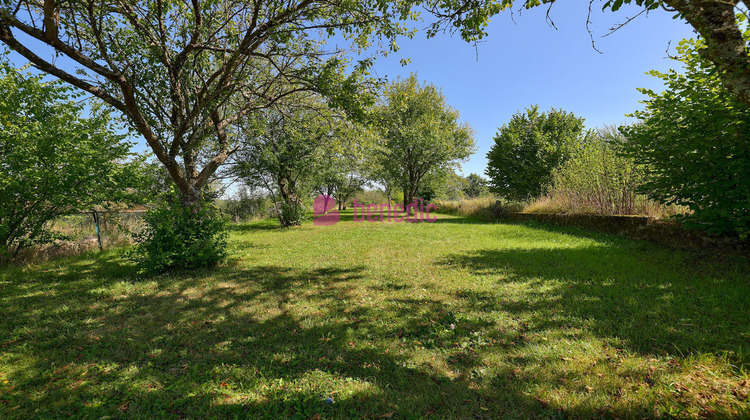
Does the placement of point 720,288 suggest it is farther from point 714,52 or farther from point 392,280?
point 392,280

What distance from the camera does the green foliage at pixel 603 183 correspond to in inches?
351

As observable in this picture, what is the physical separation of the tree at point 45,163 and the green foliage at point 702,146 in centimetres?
1307

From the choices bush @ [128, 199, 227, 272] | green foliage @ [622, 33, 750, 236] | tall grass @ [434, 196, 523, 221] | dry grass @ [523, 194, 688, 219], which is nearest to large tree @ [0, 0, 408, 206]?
bush @ [128, 199, 227, 272]

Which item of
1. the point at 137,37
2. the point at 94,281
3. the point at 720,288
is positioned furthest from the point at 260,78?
the point at 720,288

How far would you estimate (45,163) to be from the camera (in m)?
6.39

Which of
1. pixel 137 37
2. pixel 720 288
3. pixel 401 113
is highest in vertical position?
pixel 401 113

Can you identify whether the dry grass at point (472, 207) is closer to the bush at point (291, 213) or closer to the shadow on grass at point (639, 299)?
the shadow on grass at point (639, 299)

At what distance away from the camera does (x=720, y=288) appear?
4.04 m

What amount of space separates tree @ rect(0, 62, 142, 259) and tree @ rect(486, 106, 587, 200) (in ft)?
63.6

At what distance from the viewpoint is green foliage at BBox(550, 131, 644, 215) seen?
29.3 ft

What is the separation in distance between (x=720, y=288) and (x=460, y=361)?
15.1 ft

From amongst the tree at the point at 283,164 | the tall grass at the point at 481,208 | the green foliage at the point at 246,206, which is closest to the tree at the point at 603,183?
the tall grass at the point at 481,208

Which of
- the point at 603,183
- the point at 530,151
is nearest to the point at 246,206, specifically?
the point at 530,151

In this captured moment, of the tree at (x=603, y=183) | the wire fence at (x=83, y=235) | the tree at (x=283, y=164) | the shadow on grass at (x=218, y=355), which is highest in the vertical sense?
the tree at (x=283, y=164)
